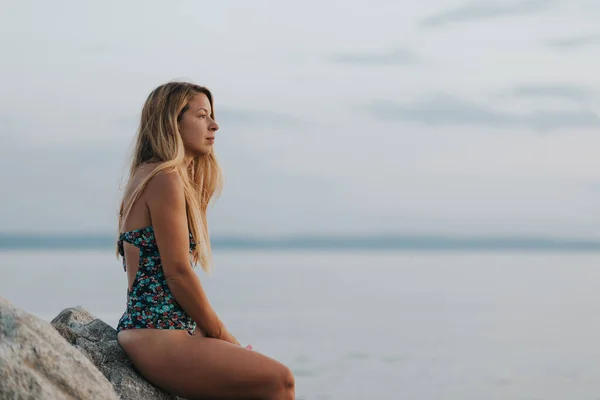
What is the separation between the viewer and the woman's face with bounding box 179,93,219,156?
5.21 m

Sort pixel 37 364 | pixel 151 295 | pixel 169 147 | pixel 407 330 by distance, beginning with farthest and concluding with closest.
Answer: pixel 407 330
pixel 169 147
pixel 151 295
pixel 37 364

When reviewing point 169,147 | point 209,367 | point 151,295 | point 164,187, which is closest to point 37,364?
point 151,295

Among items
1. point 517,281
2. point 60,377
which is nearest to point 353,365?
point 60,377

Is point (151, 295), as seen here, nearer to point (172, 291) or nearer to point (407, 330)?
point (172, 291)

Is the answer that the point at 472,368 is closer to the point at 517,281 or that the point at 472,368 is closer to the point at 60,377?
the point at 60,377

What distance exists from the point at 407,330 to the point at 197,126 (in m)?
14.0

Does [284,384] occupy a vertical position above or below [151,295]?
below

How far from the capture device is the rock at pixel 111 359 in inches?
195

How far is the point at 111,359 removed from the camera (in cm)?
509

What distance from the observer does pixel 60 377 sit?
4.20m

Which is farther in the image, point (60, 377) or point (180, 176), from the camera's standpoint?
point (180, 176)

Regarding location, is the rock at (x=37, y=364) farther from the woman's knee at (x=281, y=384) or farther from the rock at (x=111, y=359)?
the woman's knee at (x=281, y=384)

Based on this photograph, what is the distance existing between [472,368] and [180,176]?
33.7 ft

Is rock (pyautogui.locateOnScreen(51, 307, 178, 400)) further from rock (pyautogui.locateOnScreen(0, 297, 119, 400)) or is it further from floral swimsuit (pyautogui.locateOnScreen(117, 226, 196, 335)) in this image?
rock (pyautogui.locateOnScreen(0, 297, 119, 400))
